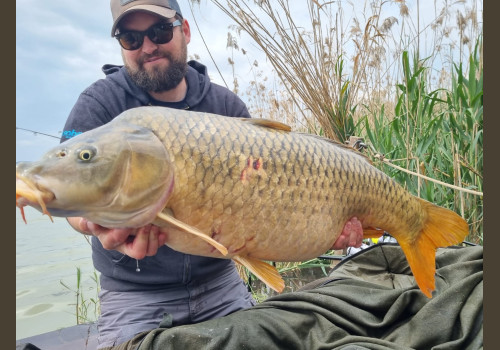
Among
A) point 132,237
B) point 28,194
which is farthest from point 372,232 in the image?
point 28,194

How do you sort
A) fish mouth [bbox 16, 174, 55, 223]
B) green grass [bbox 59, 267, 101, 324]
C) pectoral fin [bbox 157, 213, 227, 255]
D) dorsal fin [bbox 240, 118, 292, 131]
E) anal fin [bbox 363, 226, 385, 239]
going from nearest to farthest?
fish mouth [bbox 16, 174, 55, 223] → pectoral fin [bbox 157, 213, 227, 255] → dorsal fin [bbox 240, 118, 292, 131] → anal fin [bbox 363, 226, 385, 239] → green grass [bbox 59, 267, 101, 324]

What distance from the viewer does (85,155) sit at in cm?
92

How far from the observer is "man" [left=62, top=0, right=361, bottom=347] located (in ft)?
5.07

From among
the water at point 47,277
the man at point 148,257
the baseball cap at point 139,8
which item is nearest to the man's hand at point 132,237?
the man at point 148,257

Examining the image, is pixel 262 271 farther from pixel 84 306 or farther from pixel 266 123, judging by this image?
pixel 84 306

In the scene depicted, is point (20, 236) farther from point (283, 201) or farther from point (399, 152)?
point (283, 201)

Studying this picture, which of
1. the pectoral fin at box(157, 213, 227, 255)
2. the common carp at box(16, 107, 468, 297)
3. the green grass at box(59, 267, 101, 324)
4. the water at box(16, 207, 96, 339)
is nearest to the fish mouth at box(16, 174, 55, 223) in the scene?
the common carp at box(16, 107, 468, 297)

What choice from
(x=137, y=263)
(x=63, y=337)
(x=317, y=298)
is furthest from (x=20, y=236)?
(x=317, y=298)

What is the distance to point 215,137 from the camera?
3.50 feet

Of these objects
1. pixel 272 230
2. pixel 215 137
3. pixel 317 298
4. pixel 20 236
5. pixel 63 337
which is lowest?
pixel 20 236

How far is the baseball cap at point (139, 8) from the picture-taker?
5.16 feet

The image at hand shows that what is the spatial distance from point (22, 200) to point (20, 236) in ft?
18.1

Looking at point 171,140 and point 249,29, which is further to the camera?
point 249,29

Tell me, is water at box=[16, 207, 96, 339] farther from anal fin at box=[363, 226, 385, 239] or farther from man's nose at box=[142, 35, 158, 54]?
anal fin at box=[363, 226, 385, 239]
